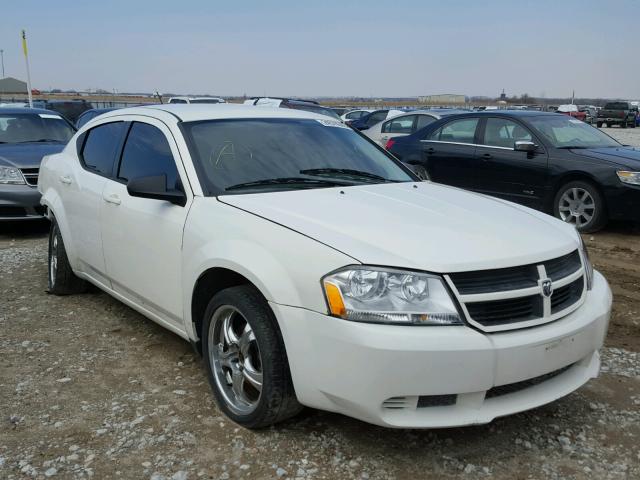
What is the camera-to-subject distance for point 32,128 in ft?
30.4

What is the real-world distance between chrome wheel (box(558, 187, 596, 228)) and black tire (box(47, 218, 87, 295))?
5.88 meters

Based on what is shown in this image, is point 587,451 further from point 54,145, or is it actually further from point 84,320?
point 54,145

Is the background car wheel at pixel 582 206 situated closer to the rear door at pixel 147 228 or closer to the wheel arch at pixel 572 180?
the wheel arch at pixel 572 180

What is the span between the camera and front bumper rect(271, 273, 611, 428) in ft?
8.33

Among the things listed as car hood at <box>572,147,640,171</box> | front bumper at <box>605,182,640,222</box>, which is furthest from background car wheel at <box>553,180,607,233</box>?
car hood at <box>572,147,640,171</box>

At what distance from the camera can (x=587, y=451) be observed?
9.87ft

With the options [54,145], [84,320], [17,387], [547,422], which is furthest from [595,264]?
[54,145]

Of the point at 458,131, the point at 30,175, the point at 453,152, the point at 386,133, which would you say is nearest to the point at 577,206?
the point at 453,152

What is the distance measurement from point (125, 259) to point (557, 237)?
8.62 ft

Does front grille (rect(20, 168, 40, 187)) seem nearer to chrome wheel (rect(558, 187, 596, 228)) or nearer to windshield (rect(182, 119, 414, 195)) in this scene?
windshield (rect(182, 119, 414, 195))

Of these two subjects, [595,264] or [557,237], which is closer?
[557,237]

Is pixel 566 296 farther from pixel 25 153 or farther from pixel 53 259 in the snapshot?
pixel 25 153

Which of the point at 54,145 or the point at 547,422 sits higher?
the point at 54,145

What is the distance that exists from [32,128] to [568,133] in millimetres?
7720
